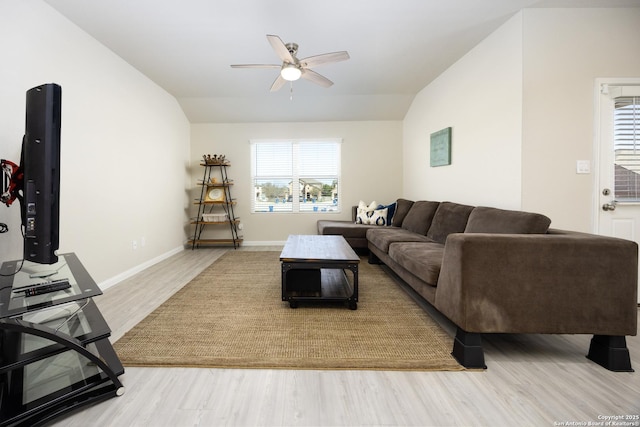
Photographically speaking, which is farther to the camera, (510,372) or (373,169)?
(373,169)

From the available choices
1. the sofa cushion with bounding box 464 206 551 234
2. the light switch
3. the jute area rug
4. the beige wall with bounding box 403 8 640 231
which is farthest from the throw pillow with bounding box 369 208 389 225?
the light switch

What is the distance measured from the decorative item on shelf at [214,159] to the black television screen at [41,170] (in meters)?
3.76

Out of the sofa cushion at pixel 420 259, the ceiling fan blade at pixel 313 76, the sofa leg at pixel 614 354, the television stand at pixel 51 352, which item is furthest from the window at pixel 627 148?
the television stand at pixel 51 352

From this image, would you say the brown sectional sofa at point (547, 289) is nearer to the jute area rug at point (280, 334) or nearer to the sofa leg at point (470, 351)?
the sofa leg at point (470, 351)

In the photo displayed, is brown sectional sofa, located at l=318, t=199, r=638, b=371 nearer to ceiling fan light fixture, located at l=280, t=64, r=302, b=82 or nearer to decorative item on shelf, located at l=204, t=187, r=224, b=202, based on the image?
ceiling fan light fixture, located at l=280, t=64, r=302, b=82

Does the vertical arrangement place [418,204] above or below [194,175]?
below

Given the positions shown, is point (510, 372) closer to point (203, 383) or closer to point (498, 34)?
point (203, 383)

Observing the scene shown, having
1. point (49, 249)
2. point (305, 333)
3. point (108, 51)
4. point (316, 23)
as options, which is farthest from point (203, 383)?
point (108, 51)

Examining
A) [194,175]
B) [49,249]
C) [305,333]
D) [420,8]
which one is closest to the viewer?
[49,249]

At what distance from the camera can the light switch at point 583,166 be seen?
99.8 inches

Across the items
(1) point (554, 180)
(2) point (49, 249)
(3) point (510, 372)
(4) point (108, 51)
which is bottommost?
(3) point (510, 372)

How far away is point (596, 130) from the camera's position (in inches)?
99.4

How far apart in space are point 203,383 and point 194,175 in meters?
4.66

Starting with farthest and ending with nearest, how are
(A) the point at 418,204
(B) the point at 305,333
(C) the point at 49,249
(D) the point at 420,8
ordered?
(A) the point at 418,204, (D) the point at 420,8, (B) the point at 305,333, (C) the point at 49,249
